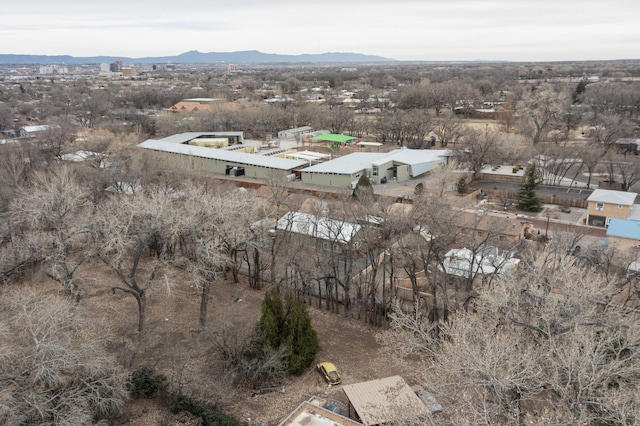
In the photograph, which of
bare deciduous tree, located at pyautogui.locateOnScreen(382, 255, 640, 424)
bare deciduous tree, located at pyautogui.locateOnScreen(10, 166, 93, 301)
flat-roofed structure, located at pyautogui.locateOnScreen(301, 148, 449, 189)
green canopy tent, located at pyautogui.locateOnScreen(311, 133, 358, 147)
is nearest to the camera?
bare deciduous tree, located at pyautogui.locateOnScreen(382, 255, 640, 424)

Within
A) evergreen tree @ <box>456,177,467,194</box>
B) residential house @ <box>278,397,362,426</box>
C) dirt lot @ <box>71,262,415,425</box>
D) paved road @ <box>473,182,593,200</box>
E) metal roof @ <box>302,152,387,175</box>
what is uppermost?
metal roof @ <box>302,152,387,175</box>

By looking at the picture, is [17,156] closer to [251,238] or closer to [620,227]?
[251,238]

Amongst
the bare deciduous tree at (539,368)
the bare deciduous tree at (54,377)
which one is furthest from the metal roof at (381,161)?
the bare deciduous tree at (54,377)

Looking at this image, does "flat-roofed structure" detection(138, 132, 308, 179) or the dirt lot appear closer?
the dirt lot

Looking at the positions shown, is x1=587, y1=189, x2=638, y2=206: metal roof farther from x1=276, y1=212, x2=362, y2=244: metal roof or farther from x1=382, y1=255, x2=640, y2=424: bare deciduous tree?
x1=382, y1=255, x2=640, y2=424: bare deciduous tree

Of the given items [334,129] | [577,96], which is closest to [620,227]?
[334,129]

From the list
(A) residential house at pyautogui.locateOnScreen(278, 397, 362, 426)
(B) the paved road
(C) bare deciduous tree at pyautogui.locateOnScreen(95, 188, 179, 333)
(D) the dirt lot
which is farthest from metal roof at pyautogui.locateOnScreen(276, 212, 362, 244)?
(B) the paved road

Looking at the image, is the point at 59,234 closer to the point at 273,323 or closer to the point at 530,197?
the point at 273,323

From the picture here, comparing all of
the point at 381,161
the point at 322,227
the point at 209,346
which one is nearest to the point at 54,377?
the point at 209,346
